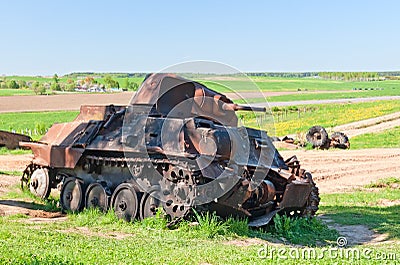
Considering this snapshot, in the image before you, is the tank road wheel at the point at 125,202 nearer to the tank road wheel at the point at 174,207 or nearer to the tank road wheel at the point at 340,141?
the tank road wheel at the point at 174,207

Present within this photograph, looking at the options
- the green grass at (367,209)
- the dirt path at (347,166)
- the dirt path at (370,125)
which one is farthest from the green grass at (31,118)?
the green grass at (367,209)

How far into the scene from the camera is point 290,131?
4475 cm

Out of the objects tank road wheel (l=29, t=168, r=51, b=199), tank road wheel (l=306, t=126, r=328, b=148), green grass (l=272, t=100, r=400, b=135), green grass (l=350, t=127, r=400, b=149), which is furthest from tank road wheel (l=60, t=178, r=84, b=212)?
green grass (l=272, t=100, r=400, b=135)

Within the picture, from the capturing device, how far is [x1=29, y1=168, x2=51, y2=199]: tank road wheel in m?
16.3

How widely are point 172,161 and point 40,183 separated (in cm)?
529

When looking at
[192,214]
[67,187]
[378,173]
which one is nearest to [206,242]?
[192,214]

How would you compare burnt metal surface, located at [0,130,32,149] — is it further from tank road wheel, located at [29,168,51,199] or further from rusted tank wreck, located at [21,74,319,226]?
rusted tank wreck, located at [21,74,319,226]

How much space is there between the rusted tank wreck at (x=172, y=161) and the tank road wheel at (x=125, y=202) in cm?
2

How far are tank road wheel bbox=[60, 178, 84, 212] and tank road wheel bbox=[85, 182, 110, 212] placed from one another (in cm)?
20

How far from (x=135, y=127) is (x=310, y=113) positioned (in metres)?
47.2

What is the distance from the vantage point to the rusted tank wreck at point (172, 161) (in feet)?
41.1

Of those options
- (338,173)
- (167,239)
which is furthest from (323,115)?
(167,239)

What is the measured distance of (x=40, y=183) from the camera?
54.2 ft

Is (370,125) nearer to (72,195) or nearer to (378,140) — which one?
(378,140)
